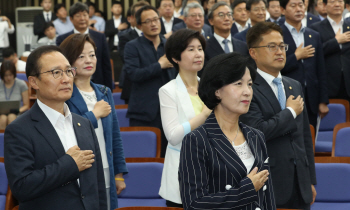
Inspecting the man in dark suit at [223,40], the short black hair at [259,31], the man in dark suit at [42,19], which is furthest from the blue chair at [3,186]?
the man in dark suit at [42,19]

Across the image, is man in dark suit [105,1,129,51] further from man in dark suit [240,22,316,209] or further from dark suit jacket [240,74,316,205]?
dark suit jacket [240,74,316,205]

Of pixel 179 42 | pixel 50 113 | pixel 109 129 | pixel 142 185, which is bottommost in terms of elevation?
pixel 142 185

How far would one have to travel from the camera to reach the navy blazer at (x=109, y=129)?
2.45 m

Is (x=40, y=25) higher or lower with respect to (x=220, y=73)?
lower

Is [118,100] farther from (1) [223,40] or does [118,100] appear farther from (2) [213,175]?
(2) [213,175]

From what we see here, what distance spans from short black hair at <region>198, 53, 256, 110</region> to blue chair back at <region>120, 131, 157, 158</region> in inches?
66.6

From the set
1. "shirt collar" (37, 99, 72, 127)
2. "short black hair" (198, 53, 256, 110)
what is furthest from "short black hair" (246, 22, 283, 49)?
"shirt collar" (37, 99, 72, 127)

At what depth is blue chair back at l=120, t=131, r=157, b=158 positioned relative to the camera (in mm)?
3473

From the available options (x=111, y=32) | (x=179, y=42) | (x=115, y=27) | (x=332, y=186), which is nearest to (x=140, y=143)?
(x=179, y=42)

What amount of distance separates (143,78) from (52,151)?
189cm

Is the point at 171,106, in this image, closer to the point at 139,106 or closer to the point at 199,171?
the point at 199,171

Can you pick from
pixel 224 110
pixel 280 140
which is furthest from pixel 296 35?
pixel 224 110

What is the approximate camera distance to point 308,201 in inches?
89.7

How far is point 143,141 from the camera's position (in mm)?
3490
